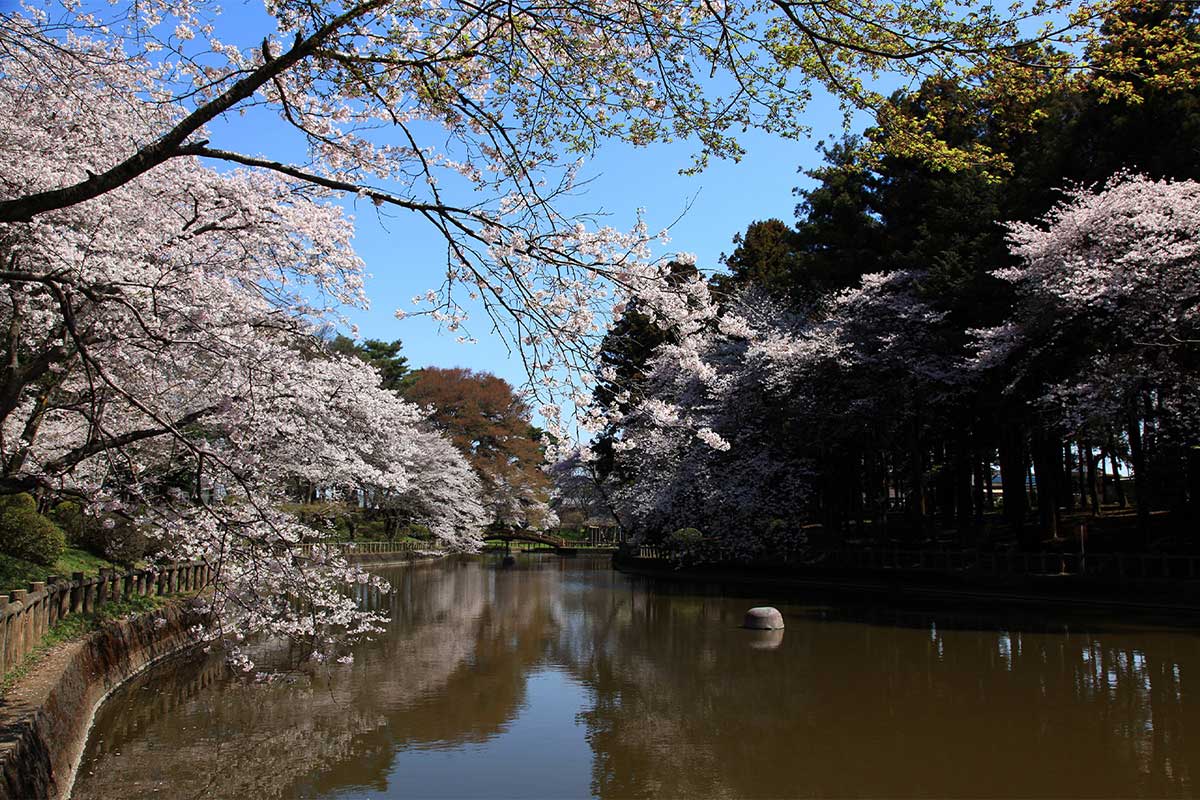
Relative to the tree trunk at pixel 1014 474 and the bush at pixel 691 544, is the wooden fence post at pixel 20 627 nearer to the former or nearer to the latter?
the tree trunk at pixel 1014 474

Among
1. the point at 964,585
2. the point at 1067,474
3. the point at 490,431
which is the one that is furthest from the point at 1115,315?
the point at 490,431

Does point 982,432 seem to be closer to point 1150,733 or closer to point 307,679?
point 1150,733

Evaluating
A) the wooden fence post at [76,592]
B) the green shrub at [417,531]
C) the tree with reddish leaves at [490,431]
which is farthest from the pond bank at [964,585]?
the tree with reddish leaves at [490,431]

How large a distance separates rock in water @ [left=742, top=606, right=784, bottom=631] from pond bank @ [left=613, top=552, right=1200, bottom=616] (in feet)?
23.7

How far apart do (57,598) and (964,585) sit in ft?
66.5

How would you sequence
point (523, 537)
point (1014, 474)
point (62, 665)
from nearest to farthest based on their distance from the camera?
point (62, 665), point (1014, 474), point (523, 537)

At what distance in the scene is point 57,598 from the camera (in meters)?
10.1

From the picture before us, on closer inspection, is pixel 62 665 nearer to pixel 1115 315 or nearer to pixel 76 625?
pixel 76 625

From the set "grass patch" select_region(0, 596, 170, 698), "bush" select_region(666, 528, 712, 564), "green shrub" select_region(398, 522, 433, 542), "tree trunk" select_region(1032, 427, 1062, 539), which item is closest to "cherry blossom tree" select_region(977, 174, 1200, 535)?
"tree trunk" select_region(1032, 427, 1062, 539)

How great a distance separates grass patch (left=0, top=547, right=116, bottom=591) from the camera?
10.4 meters

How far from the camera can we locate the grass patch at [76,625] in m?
8.05

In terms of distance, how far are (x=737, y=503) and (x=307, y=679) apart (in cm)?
1771

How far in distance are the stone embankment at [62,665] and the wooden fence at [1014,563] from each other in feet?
61.8

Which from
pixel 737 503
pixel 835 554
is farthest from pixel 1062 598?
pixel 737 503
